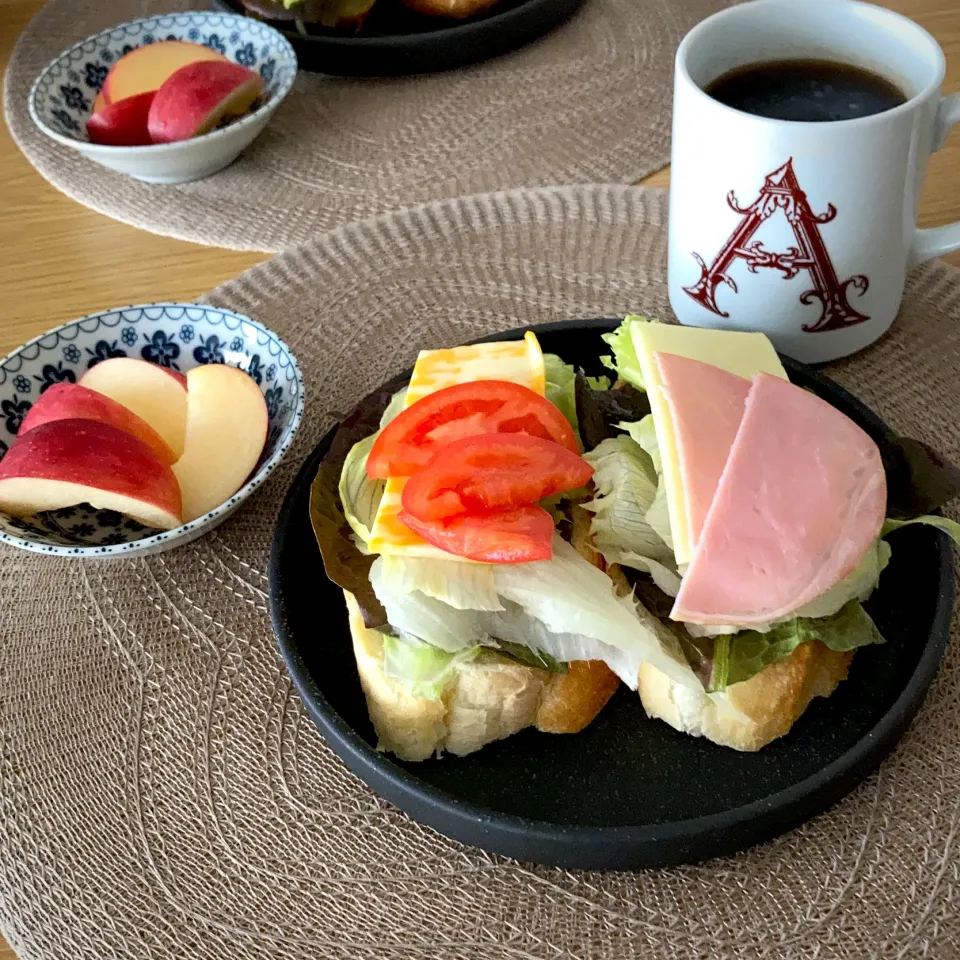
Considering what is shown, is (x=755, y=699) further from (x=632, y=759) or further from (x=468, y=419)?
(x=468, y=419)

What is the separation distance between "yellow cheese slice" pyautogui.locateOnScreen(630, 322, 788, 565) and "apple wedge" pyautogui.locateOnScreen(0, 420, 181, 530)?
1.71 ft

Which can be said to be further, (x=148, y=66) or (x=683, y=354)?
(x=148, y=66)

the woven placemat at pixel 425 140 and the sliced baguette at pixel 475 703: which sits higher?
the woven placemat at pixel 425 140

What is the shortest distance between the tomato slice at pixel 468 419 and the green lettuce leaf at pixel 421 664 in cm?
16

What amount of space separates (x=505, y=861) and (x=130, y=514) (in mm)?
532

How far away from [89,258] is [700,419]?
107 cm

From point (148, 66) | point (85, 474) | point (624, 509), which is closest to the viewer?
point (624, 509)

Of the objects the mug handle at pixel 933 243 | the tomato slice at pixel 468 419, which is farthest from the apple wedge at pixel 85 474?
the mug handle at pixel 933 243

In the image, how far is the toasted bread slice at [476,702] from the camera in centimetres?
85

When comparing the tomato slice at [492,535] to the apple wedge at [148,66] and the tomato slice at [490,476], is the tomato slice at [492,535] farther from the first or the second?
the apple wedge at [148,66]

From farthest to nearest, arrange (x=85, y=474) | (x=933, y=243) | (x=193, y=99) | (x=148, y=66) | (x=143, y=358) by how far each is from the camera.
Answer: (x=148, y=66)
(x=193, y=99)
(x=143, y=358)
(x=933, y=243)
(x=85, y=474)

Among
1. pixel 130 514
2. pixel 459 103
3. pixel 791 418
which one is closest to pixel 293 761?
pixel 130 514

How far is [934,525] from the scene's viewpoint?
2.87 ft

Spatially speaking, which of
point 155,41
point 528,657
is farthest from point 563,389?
point 155,41
